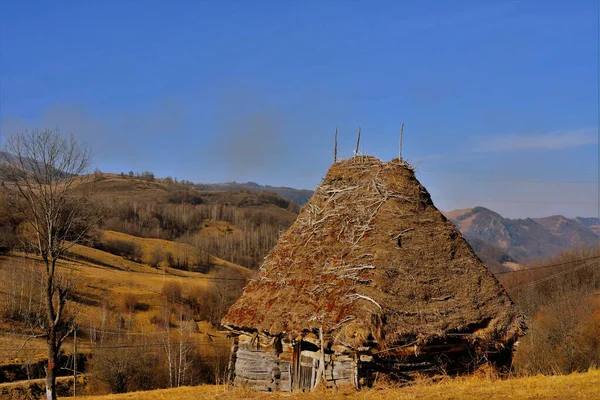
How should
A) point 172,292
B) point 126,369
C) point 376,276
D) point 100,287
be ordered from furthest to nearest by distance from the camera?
1. point 172,292
2. point 100,287
3. point 126,369
4. point 376,276

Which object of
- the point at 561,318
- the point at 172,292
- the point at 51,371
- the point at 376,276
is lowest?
the point at 561,318

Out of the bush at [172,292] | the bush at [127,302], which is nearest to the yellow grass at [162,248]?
the bush at [172,292]

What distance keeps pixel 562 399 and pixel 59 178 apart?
15928 mm

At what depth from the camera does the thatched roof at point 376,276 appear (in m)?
15.3

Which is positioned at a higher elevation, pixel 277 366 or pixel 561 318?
pixel 277 366

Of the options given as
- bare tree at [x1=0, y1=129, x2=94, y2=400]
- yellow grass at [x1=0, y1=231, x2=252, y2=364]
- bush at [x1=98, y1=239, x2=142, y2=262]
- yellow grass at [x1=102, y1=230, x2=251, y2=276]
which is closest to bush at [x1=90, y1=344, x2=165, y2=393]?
yellow grass at [x1=0, y1=231, x2=252, y2=364]

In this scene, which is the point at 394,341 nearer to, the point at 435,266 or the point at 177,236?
the point at 435,266

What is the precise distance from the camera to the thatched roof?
15.3 metres

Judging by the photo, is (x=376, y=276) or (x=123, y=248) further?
(x=123, y=248)

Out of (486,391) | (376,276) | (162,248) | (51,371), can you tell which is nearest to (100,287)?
(162,248)

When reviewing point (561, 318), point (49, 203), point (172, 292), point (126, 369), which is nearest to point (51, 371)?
point (49, 203)

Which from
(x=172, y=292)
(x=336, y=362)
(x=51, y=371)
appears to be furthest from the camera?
(x=172, y=292)

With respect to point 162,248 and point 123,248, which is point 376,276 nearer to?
point 123,248

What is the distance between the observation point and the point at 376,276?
16156mm
